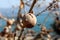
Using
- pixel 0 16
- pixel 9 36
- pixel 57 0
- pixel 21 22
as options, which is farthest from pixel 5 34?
pixel 57 0

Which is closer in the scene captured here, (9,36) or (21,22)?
(21,22)

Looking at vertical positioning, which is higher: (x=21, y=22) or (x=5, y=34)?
(x=21, y=22)

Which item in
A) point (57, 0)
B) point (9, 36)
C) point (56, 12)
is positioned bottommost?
point (9, 36)

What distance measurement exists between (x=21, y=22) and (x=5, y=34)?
1.21 feet

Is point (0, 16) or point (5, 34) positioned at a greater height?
point (0, 16)

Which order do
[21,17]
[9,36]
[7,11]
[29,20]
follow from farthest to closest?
[7,11] → [9,36] → [21,17] → [29,20]

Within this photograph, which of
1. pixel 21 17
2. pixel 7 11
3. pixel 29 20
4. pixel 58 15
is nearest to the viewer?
pixel 29 20

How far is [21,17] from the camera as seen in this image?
1166mm

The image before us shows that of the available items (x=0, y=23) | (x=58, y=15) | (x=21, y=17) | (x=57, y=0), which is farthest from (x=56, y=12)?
(x=21, y=17)

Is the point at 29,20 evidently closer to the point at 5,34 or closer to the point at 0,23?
the point at 5,34

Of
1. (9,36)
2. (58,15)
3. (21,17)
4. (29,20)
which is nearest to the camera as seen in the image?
(29,20)

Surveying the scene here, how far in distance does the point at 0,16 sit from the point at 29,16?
274 millimetres

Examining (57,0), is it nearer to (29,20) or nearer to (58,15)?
(58,15)

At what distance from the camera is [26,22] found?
3.50 ft
